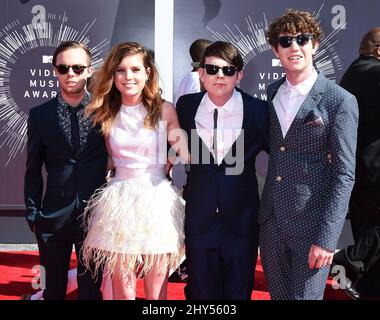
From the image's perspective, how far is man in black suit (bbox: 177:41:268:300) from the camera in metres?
3.12

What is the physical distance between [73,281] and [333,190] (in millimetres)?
2531

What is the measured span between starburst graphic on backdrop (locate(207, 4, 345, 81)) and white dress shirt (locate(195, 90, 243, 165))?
353 cm

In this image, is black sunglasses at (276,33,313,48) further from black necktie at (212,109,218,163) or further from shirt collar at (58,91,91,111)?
shirt collar at (58,91,91,111)

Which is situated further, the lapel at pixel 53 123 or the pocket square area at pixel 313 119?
the lapel at pixel 53 123

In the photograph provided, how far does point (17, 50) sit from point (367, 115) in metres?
3.98

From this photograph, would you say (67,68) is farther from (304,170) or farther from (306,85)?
(304,170)

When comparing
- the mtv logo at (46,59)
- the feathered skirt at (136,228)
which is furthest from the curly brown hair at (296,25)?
the mtv logo at (46,59)

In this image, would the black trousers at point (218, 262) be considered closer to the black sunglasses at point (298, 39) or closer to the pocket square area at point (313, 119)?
the pocket square area at point (313, 119)

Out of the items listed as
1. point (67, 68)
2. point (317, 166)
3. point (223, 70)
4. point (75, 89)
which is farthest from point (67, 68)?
point (317, 166)

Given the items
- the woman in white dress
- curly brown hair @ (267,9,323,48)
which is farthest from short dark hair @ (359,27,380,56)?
the woman in white dress

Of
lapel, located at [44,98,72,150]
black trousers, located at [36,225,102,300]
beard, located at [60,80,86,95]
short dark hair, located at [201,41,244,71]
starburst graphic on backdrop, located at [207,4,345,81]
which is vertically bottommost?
black trousers, located at [36,225,102,300]

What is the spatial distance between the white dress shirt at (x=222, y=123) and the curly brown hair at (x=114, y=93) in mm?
243

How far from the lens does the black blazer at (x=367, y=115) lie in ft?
14.4

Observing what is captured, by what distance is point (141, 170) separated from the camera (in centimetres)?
321
